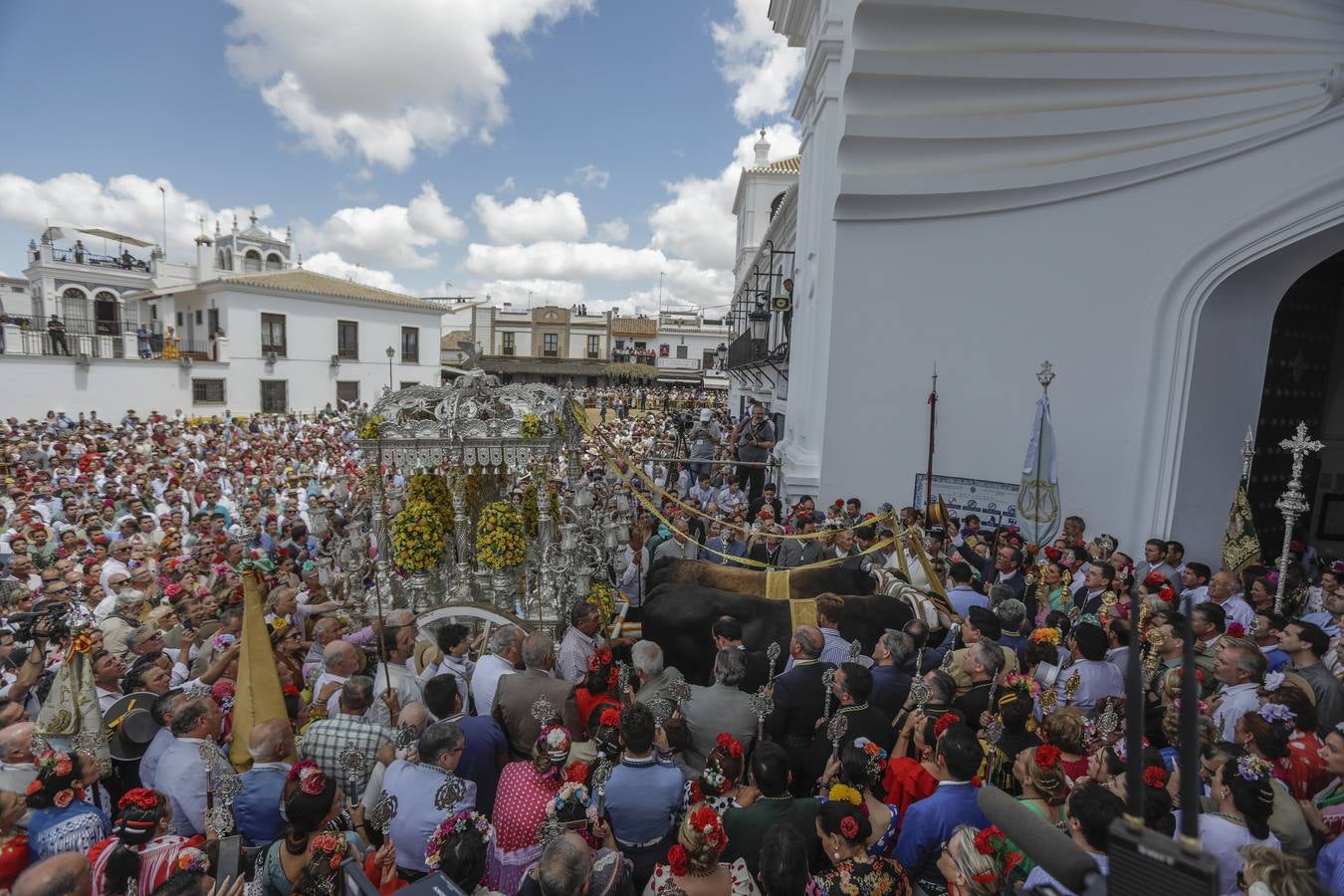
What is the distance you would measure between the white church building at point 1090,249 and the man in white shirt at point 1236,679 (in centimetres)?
645

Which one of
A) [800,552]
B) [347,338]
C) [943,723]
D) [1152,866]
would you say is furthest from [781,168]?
[1152,866]

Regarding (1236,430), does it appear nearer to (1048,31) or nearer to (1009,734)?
(1048,31)

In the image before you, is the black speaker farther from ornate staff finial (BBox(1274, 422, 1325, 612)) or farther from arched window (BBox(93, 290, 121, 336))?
arched window (BBox(93, 290, 121, 336))

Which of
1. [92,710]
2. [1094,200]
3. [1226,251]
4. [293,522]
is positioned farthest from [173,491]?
[1226,251]

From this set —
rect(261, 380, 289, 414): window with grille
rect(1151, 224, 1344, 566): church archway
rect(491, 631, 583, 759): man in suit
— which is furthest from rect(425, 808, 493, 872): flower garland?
rect(261, 380, 289, 414): window with grille

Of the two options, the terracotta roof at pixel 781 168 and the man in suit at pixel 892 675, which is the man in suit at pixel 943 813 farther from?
the terracotta roof at pixel 781 168

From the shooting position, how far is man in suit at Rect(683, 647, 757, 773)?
4.41 metres

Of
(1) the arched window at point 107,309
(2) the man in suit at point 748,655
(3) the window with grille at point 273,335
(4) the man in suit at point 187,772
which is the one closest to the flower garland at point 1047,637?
(2) the man in suit at point 748,655

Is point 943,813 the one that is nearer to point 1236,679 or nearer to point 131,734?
point 1236,679

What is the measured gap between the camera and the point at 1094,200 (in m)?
10.1

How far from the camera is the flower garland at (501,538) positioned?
745 centimetres

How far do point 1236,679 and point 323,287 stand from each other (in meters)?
37.4

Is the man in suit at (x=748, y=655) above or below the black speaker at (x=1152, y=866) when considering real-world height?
below

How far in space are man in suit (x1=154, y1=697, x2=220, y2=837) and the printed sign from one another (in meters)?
10.4
